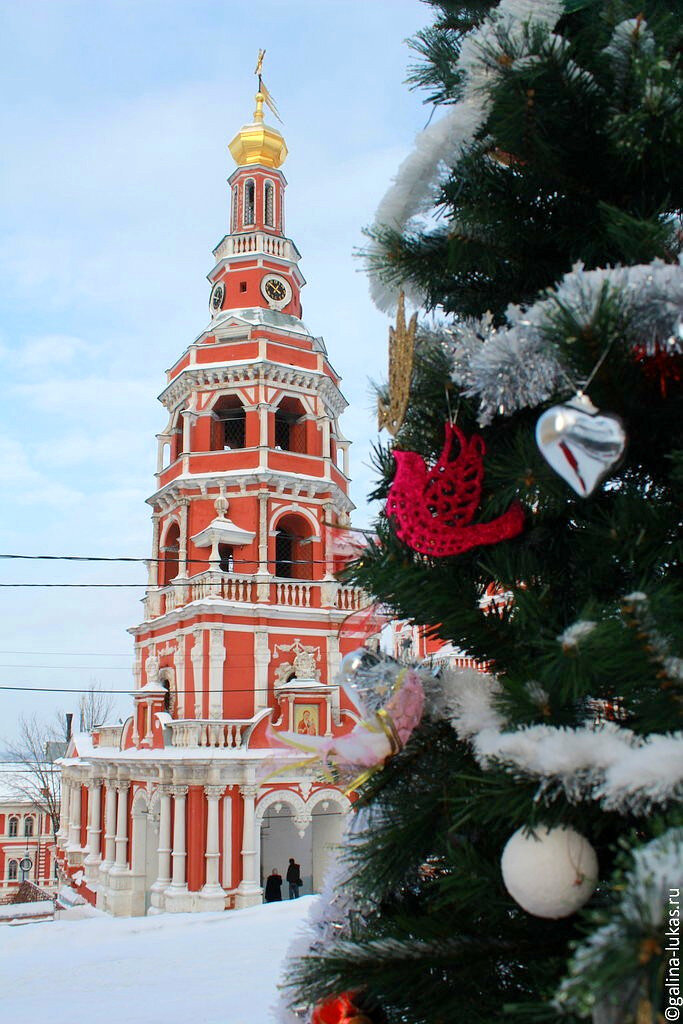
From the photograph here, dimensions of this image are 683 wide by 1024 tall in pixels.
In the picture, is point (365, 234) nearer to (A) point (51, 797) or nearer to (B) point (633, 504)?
(B) point (633, 504)

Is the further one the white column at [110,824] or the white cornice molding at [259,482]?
the white column at [110,824]

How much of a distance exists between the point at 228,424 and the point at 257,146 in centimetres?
757

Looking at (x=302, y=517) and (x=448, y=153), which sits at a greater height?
(x=302, y=517)

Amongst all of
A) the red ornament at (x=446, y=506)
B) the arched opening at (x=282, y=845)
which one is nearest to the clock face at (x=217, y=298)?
the arched opening at (x=282, y=845)

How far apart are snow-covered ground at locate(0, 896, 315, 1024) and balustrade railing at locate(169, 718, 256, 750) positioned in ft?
26.9

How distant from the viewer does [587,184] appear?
1.66 meters

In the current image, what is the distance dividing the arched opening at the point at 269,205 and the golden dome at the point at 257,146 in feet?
2.22

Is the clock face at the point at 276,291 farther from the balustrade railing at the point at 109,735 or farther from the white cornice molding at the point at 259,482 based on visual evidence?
the balustrade railing at the point at 109,735

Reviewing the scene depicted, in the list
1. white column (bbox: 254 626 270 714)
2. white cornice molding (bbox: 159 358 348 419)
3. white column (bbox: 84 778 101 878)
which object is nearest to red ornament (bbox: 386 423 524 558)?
white column (bbox: 254 626 270 714)

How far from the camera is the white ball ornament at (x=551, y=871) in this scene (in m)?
1.18

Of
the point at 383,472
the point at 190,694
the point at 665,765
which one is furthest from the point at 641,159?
the point at 190,694

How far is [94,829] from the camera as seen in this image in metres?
19.2

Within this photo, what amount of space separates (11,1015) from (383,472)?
3.52 metres

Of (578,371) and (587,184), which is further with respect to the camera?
(587,184)
